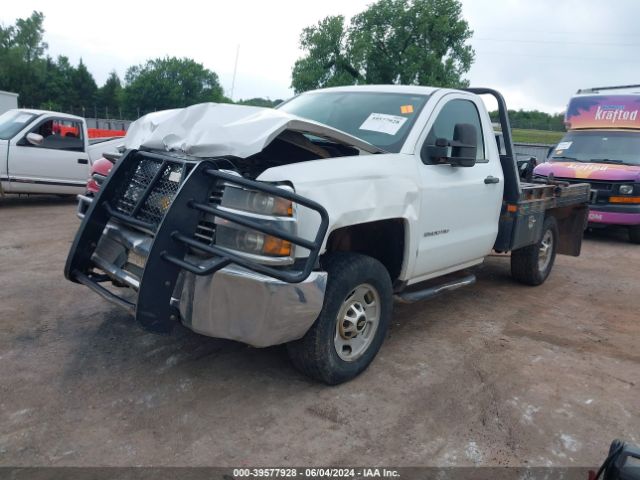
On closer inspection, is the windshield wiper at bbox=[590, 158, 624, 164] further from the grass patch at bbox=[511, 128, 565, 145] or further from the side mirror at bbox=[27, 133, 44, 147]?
the grass patch at bbox=[511, 128, 565, 145]

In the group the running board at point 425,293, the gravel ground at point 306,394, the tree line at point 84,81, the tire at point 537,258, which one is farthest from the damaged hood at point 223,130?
the tree line at point 84,81

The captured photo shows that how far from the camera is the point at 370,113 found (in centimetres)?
444

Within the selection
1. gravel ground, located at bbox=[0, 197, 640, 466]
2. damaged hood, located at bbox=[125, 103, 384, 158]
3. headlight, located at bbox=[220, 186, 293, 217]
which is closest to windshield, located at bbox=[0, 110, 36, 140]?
gravel ground, located at bbox=[0, 197, 640, 466]

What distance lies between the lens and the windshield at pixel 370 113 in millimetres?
4141

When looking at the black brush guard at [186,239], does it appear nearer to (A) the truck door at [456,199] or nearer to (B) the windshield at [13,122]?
(A) the truck door at [456,199]

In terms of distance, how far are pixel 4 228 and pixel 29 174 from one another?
6.37 feet

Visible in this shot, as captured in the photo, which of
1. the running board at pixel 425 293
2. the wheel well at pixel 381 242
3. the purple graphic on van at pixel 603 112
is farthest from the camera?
the purple graphic on van at pixel 603 112

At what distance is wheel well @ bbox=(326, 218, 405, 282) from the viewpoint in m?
3.85

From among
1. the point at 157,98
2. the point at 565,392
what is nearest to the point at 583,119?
the point at 565,392

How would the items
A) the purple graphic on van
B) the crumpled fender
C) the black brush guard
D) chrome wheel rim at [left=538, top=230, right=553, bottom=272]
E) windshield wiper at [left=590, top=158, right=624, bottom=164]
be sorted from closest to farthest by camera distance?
the black brush guard, the crumpled fender, chrome wheel rim at [left=538, top=230, right=553, bottom=272], windshield wiper at [left=590, top=158, right=624, bottom=164], the purple graphic on van

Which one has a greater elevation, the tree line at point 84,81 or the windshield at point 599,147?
the tree line at point 84,81

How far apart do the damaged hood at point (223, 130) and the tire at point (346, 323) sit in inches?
32.0

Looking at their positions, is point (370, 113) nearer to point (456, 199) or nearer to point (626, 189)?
point (456, 199)

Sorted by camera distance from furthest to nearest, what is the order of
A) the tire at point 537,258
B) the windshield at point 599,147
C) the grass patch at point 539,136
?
the grass patch at point 539,136 → the windshield at point 599,147 → the tire at point 537,258
